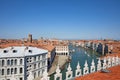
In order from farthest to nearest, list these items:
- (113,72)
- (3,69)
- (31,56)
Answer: (31,56)
(3,69)
(113,72)

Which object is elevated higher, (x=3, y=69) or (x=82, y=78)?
(x=82, y=78)

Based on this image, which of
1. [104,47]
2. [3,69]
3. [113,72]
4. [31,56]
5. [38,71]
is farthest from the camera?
[104,47]

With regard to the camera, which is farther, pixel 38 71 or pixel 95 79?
pixel 38 71

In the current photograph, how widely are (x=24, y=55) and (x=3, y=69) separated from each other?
16.4ft

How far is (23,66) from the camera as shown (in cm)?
3531

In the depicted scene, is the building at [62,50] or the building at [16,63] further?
the building at [62,50]

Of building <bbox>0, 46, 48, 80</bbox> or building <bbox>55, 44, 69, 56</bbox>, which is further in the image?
building <bbox>55, 44, 69, 56</bbox>

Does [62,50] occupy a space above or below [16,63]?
below

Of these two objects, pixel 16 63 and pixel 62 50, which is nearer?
pixel 16 63

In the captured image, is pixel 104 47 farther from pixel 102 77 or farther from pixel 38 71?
pixel 102 77

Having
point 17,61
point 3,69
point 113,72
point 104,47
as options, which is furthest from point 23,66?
point 104,47

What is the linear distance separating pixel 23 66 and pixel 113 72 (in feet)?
75.1

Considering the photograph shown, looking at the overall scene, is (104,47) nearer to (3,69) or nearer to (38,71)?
(38,71)

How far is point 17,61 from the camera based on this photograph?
34.9 m
